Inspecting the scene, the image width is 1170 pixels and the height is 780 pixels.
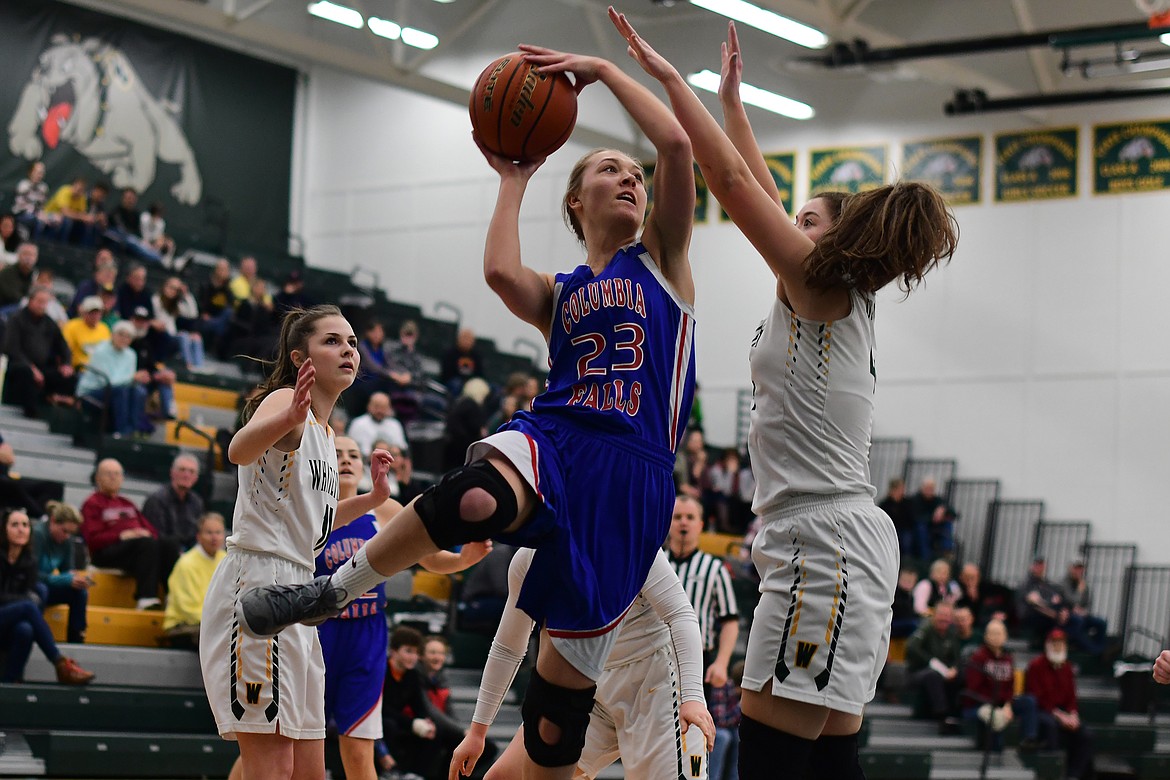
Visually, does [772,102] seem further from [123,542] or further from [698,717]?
[698,717]

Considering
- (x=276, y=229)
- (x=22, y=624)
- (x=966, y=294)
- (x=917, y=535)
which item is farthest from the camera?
(x=276, y=229)

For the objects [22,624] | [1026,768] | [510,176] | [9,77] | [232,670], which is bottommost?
[1026,768]

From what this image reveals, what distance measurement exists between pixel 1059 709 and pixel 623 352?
37.8 feet

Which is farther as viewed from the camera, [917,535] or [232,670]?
[917,535]

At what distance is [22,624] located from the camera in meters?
8.92

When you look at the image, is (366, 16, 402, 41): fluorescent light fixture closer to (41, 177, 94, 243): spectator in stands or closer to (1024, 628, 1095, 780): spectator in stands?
(41, 177, 94, 243): spectator in stands

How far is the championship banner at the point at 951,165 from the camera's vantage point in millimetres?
19531

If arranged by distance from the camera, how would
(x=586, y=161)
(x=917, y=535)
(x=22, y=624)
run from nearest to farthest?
(x=586, y=161), (x=22, y=624), (x=917, y=535)

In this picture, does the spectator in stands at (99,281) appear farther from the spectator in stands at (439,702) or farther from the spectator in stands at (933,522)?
the spectator in stands at (933,522)

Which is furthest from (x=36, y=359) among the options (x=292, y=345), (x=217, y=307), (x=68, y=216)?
(x=292, y=345)

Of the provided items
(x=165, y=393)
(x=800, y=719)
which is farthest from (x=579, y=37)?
(x=800, y=719)

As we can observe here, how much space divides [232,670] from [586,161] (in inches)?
82.2

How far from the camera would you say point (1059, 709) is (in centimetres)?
1391

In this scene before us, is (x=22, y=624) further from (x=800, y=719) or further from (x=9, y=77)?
(x=9, y=77)
